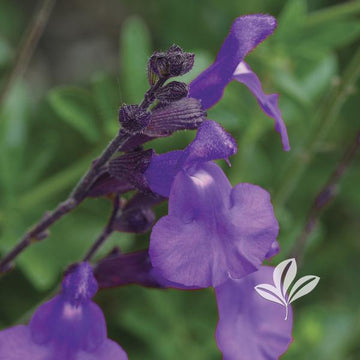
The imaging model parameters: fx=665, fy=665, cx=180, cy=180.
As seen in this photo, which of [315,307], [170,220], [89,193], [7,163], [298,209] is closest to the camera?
[170,220]

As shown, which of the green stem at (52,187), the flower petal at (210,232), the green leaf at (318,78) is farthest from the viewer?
the green leaf at (318,78)

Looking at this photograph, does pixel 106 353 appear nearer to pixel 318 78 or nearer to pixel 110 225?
pixel 110 225

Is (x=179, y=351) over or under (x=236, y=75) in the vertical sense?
under

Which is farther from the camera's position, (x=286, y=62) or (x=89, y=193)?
(x=286, y=62)

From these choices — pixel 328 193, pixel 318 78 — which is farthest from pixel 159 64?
pixel 318 78

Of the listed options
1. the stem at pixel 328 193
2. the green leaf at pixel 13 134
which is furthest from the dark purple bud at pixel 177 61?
the green leaf at pixel 13 134

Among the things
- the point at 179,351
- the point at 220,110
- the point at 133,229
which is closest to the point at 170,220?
the point at 133,229

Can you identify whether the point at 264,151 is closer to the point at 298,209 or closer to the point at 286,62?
the point at 298,209

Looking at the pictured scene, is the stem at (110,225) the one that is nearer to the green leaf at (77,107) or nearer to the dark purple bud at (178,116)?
the dark purple bud at (178,116)
